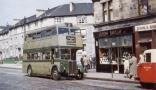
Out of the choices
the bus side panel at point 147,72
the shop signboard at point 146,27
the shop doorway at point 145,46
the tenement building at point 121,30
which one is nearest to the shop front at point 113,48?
the tenement building at point 121,30

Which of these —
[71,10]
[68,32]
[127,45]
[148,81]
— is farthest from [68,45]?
[71,10]

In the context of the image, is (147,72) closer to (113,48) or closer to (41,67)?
(41,67)

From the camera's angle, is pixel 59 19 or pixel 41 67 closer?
pixel 41 67

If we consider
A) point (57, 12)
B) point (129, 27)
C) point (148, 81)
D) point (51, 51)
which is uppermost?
point (57, 12)

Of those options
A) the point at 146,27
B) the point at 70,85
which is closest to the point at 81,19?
the point at 146,27

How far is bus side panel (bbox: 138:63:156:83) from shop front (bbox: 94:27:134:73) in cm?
1001

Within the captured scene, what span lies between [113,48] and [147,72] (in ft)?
47.7

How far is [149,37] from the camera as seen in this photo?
3112 cm

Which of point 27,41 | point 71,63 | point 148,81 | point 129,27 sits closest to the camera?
point 148,81

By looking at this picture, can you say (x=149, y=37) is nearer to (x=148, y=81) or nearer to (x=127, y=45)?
(x=127, y=45)

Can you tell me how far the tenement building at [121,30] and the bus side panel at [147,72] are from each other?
834 centimetres

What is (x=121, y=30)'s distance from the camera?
3456cm

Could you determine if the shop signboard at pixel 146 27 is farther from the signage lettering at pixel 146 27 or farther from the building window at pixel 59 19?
the building window at pixel 59 19

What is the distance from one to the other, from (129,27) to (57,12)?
5095 cm
